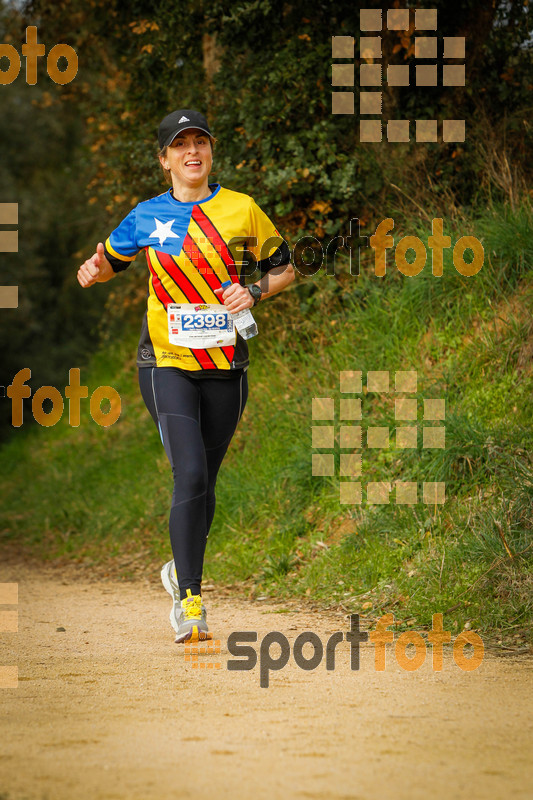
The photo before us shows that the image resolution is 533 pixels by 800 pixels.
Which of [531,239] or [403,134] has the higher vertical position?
[403,134]

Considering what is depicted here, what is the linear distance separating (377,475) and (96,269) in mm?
2742

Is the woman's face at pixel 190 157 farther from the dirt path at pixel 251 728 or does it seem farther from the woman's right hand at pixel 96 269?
the dirt path at pixel 251 728

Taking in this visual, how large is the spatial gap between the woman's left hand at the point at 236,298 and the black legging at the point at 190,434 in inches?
16.8

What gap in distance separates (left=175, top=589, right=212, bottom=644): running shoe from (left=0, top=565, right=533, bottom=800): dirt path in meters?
0.10

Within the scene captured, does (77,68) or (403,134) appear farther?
(77,68)

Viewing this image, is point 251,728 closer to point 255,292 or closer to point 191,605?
point 191,605

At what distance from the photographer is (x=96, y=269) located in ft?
17.8

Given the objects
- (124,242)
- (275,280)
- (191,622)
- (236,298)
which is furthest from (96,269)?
(191,622)

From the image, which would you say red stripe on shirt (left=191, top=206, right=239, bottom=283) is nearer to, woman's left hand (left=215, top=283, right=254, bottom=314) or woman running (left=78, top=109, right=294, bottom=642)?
woman running (left=78, top=109, right=294, bottom=642)

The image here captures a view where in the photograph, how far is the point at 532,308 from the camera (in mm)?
7621

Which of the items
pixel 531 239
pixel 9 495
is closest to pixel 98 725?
pixel 531 239

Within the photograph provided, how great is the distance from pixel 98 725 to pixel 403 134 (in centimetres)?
726

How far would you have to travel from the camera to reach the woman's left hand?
509 centimetres

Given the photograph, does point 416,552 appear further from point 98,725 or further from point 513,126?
point 513,126
